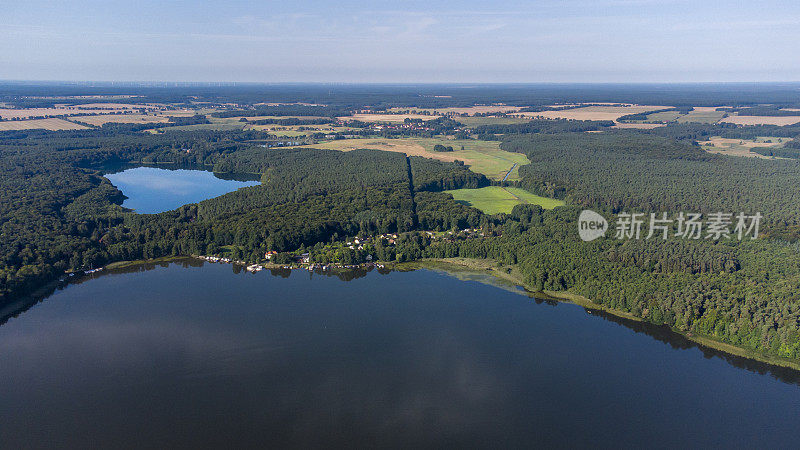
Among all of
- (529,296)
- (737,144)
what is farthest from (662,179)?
(737,144)

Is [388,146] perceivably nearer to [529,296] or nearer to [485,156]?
[485,156]

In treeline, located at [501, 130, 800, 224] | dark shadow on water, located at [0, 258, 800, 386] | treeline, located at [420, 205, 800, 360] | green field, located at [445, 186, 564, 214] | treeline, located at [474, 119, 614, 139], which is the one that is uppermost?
treeline, located at [474, 119, 614, 139]

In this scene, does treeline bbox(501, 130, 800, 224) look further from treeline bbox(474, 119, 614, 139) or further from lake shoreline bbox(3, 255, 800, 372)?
treeline bbox(474, 119, 614, 139)

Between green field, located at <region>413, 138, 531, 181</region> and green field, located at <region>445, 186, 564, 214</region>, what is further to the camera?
green field, located at <region>413, 138, 531, 181</region>

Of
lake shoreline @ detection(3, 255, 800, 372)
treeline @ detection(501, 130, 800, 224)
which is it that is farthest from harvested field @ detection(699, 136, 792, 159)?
lake shoreline @ detection(3, 255, 800, 372)

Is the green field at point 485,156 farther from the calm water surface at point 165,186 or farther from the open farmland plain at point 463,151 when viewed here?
the calm water surface at point 165,186

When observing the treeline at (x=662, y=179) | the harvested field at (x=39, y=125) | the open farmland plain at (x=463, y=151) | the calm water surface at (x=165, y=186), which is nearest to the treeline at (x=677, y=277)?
the treeline at (x=662, y=179)
